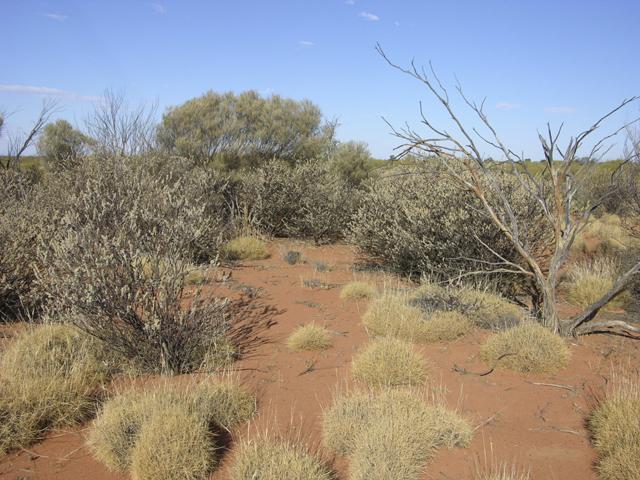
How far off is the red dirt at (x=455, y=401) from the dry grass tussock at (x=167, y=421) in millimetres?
139

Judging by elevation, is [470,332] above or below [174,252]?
below

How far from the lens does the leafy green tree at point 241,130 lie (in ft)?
50.2

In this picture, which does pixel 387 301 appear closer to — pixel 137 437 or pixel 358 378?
pixel 358 378

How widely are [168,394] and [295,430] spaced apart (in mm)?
1065

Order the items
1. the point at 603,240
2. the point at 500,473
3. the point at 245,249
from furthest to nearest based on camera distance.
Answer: the point at 603,240 → the point at 245,249 → the point at 500,473

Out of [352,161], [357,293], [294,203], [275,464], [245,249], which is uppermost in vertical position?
[352,161]

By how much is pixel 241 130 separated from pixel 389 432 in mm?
13387

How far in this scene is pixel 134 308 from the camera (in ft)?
17.9

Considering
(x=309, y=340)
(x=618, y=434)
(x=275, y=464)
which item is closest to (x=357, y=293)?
(x=309, y=340)

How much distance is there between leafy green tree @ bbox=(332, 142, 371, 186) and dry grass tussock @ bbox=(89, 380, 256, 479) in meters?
15.5

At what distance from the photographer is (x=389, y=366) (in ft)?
16.8

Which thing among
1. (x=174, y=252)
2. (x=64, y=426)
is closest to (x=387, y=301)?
(x=174, y=252)

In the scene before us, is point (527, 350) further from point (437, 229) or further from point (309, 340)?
point (437, 229)

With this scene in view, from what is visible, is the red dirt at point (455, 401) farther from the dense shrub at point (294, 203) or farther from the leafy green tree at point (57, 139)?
the leafy green tree at point (57, 139)
